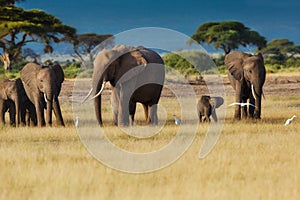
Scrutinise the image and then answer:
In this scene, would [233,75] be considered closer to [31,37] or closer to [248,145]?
[248,145]

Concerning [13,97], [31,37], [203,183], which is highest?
[31,37]

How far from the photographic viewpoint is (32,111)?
55.3 ft

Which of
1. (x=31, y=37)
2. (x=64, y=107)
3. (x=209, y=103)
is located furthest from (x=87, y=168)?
(x=31, y=37)

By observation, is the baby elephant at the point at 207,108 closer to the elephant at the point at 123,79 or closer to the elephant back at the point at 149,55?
the elephant at the point at 123,79

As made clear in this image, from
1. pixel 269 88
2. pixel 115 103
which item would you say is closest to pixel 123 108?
pixel 115 103

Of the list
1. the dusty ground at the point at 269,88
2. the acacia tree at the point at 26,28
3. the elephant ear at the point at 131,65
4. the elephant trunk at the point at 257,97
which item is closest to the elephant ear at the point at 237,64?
the elephant trunk at the point at 257,97

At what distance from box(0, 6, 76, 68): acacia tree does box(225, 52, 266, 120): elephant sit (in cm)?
1964

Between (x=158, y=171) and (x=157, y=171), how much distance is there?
0.04 feet

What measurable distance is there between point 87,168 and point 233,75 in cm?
939

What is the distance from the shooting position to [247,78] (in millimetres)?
16891

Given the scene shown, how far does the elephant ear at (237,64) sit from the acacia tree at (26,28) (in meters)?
19.4

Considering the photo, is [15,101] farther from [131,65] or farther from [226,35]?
[226,35]

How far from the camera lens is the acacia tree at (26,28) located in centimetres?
3506

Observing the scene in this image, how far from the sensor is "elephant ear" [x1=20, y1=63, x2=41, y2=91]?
15.7m
